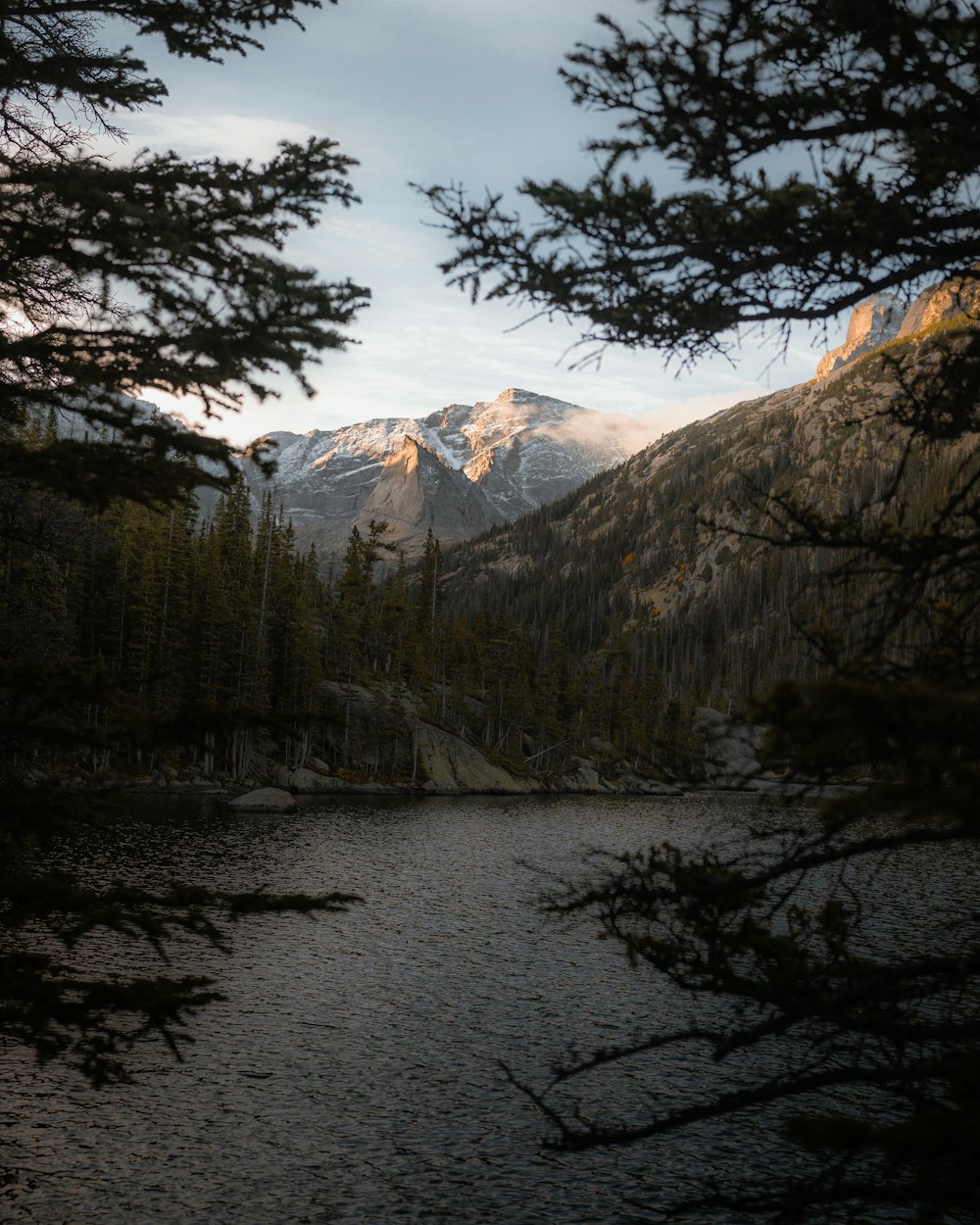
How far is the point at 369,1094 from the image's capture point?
585 inches

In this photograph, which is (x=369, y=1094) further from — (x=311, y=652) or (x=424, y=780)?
(x=424, y=780)

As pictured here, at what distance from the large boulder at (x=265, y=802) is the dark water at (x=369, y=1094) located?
21.6 m

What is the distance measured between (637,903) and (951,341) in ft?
14.8

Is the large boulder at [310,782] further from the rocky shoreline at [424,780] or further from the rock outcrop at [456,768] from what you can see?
the rock outcrop at [456,768]

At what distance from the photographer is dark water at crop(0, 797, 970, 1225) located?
38.0ft

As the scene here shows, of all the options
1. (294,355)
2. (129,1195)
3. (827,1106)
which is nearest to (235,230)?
(294,355)

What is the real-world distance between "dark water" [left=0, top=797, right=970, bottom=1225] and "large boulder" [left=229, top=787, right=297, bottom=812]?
21.6 m

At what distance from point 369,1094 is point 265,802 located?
37.7m

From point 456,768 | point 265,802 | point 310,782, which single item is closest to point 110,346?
point 265,802

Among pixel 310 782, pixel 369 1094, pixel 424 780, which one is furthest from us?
pixel 424 780

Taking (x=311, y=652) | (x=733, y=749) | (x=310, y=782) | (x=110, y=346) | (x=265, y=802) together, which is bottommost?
(x=310, y=782)

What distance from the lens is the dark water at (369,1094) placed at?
38.0 feet

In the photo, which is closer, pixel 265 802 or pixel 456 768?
pixel 265 802

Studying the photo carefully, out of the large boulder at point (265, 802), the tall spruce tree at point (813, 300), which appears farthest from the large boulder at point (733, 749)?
the large boulder at point (265, 802)
